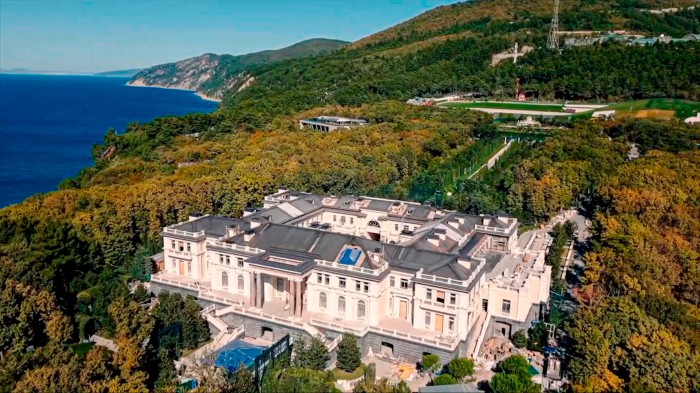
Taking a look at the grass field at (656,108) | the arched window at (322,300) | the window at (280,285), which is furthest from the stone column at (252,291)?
the grass field at (656,108)

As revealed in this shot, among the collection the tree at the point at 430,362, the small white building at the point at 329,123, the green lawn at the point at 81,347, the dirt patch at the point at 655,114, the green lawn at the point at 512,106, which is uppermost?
the green lawn at the point at 512,106

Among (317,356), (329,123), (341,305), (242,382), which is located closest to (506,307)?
(341,305)

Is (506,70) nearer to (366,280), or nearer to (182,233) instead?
(182,233)

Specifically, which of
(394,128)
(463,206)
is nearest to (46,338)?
(463,206)

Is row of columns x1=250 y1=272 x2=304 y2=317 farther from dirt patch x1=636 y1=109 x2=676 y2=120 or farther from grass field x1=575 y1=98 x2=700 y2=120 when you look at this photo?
dirt patch x1=636 y1=109 x2=676 y2=120

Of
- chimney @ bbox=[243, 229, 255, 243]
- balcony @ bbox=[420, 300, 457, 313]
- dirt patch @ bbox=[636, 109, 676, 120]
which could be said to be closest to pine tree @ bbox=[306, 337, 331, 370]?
balcony @ bbox=[420, 300, 457, 313]

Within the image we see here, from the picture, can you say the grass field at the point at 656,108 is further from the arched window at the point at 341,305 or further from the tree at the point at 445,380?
the tree at the point at 445,380

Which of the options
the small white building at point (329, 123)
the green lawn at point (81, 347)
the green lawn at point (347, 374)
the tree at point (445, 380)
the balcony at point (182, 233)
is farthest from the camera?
the small white building at point (329, 123)
